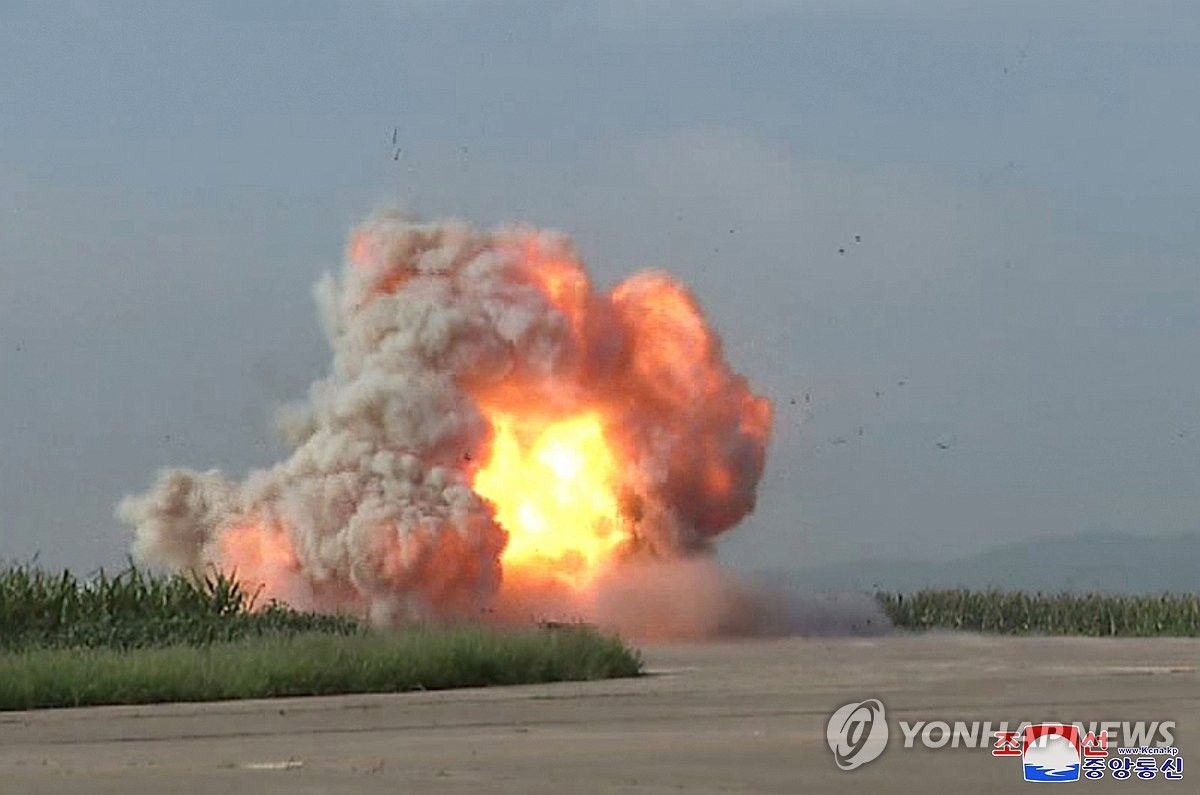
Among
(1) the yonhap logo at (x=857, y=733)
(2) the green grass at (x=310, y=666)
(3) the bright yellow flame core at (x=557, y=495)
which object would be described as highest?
(3) the bright yellow flame core at (x=557, y=495)

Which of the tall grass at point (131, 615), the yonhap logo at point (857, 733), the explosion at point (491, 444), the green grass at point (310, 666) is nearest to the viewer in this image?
the yonhap logo at point (857, 733)

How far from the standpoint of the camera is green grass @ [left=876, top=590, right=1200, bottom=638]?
55.1m

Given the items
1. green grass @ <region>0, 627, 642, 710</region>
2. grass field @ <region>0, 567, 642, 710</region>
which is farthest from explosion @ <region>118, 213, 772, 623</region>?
green grass @ <region>0, 627, 642, 710</region>

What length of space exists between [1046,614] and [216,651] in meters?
33.1

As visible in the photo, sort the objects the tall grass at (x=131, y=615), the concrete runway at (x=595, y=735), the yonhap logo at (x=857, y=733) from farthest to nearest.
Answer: the tall grass at (x=131, y=615), the yonhap logo at (x=857, y=733), the concrete runway at (x=595, y=735)

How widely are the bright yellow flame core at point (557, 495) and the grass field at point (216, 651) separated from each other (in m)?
14.5

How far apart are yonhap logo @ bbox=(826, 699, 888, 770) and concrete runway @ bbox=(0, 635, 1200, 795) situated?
0.14 m

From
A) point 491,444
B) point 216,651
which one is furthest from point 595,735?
point 491,444

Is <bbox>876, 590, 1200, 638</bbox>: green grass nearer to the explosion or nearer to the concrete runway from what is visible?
the explosion

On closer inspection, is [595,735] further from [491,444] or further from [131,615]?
[491,444]

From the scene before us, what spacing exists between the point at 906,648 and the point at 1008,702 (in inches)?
812

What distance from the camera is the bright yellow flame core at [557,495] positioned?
178 feet

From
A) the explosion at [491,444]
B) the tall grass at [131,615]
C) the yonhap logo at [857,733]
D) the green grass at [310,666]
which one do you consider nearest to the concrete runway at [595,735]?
the yonhap logo at [857,733]

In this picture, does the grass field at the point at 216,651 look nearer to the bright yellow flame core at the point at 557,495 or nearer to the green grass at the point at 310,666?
the green grass at the point at 310,666
